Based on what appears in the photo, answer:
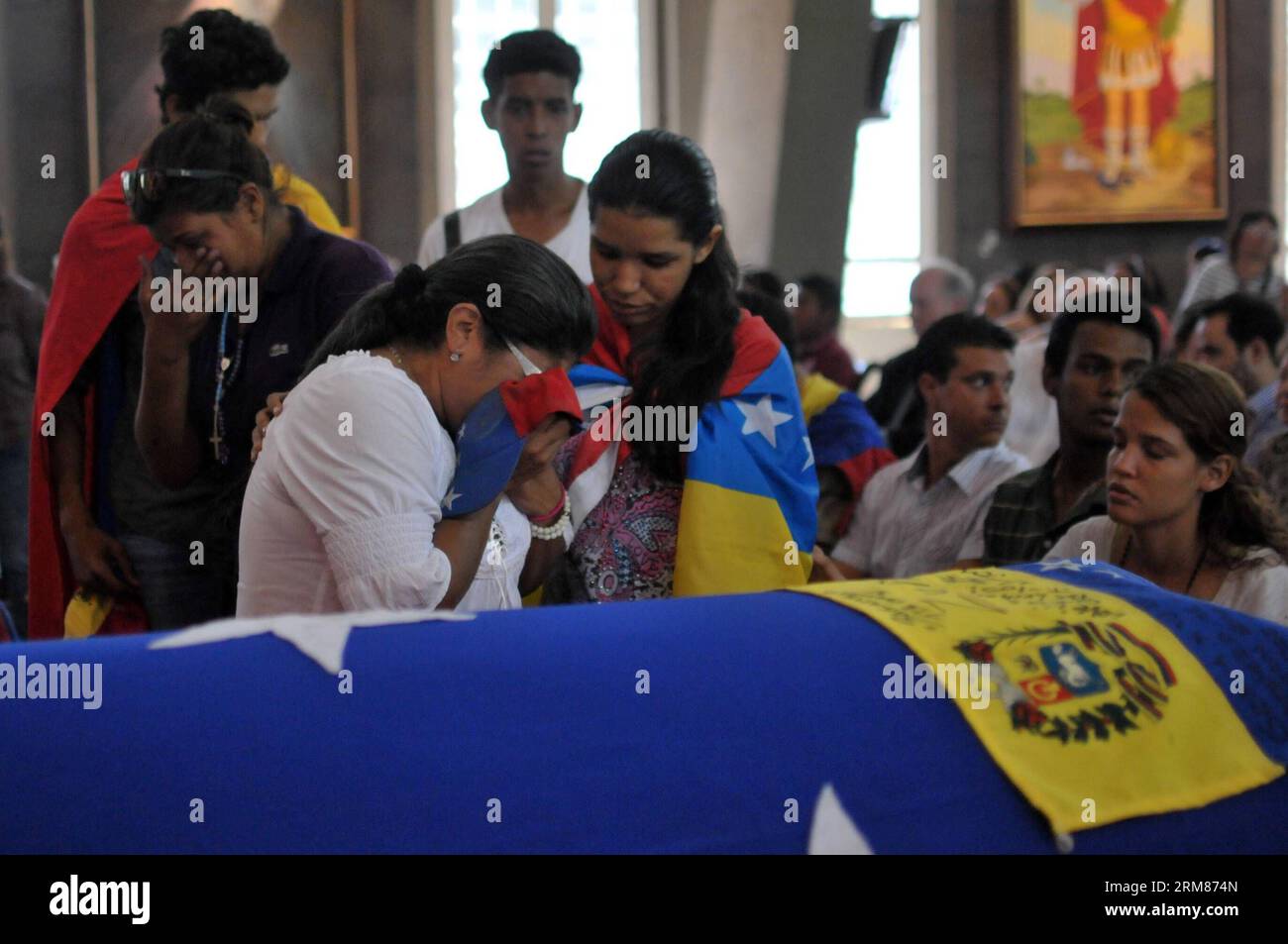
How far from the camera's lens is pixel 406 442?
1795 millimetres

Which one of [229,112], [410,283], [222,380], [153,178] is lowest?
[222,380]

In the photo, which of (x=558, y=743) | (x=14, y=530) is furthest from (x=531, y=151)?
(x=14, y=530)

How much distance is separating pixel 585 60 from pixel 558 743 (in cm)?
1005

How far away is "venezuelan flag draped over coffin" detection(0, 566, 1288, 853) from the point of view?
1.35 m

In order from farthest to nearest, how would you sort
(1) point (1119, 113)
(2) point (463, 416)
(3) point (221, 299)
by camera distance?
(1) point (1119, 113)
(3) point (221, 299)
(2) point (463, 416)

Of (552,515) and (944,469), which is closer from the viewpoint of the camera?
(552,515)

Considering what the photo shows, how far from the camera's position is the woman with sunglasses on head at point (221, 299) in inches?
93.7

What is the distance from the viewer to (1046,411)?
5379 millimetres

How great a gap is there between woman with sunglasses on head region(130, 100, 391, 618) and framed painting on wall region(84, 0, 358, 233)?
7.10 meters

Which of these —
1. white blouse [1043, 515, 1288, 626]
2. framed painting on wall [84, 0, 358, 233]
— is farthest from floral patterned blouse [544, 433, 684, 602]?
framed painting on wall [84, 0, 358, 233]

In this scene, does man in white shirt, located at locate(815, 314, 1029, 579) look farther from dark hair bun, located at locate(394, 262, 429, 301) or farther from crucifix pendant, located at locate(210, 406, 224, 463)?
dark hair bun, located at locate(394, 262, 429, 301)

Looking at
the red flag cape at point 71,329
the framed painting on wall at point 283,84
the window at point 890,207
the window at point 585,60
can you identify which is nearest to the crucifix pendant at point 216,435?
the red flag cape at point 71,329

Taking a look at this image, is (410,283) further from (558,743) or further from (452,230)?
(452,230)
